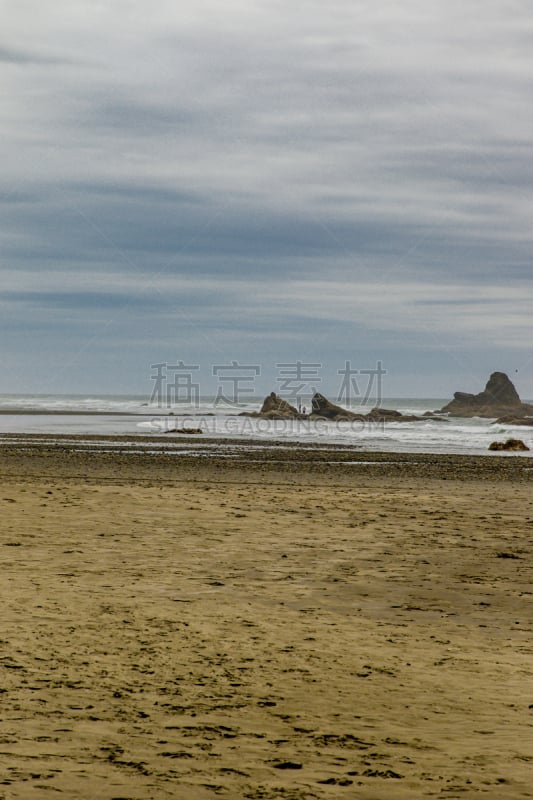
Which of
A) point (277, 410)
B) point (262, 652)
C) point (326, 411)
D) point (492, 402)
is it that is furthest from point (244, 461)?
point (492, 402)

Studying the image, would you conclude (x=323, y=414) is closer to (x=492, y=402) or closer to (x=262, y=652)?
(x=492, y=402)

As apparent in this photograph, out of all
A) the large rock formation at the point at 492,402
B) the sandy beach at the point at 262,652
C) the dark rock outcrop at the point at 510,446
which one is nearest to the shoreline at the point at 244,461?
the dark rock outcrop at the point at 510,446

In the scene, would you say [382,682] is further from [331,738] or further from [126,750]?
[126,750]

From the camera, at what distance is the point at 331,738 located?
4.93 meters

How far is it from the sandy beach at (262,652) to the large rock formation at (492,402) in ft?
281

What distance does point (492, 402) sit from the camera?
334ft

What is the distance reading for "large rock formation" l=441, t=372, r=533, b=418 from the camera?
98500 mm

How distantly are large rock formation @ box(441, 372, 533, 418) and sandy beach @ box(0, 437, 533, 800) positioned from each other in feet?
281

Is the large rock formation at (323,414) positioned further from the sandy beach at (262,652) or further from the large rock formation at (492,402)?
the sandy beach at (262,652)

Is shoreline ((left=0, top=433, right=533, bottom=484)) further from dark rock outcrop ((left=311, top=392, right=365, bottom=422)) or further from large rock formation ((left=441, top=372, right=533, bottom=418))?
large rock formation ((left=441, top=372, right=533, bottom=418))

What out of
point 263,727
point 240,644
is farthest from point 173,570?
point 263,727

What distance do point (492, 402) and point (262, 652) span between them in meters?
98.6

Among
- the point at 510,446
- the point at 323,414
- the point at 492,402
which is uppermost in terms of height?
the point at 492,402

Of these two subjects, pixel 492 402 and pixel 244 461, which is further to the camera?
pixel 492 402
